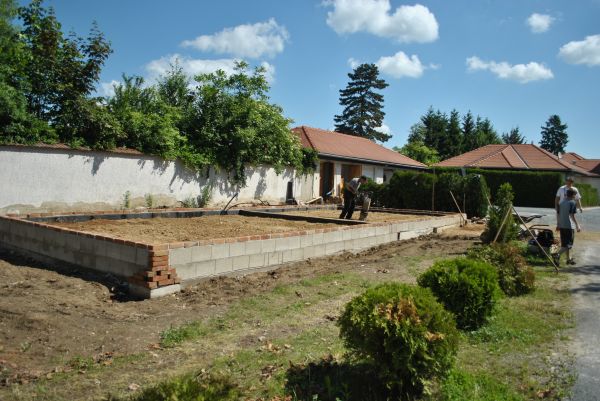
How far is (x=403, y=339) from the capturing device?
3336 mm

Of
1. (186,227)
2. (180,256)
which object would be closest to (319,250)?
(186,227)

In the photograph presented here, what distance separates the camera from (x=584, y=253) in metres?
10.3

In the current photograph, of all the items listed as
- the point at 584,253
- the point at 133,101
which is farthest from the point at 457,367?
the point at 133,101

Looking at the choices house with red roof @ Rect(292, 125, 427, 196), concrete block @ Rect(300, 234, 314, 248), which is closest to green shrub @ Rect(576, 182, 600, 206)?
house with red roof @ Rect(292, 125, 427, 196)

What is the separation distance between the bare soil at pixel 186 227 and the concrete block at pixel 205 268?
1.57 metres

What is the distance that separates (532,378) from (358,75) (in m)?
55.7

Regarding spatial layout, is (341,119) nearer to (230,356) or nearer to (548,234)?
(548,234)

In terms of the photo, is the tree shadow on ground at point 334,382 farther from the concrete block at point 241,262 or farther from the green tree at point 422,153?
the green tree at point 422,153

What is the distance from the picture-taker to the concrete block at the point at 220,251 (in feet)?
22.2

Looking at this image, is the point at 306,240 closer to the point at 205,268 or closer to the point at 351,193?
the point at 205,268

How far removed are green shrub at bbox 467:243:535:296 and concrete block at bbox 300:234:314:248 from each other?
2.89 metres

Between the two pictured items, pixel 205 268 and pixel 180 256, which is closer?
pixel 180 256

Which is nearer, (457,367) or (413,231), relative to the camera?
(457,367)

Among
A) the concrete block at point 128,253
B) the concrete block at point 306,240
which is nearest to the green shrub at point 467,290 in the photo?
the concrete block at point 306,240
